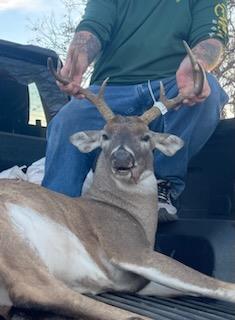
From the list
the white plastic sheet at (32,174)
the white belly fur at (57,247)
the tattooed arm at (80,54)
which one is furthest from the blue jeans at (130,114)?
the white belly fur at (57,247)

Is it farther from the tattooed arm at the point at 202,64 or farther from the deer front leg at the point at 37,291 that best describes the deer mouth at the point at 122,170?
the deer front leg at the point at 37,291

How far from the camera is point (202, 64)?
4.38m

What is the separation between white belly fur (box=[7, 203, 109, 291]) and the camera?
10.3 ft

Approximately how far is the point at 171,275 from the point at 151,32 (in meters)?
1.77

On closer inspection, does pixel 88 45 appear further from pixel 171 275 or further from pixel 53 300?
pixel 53 300

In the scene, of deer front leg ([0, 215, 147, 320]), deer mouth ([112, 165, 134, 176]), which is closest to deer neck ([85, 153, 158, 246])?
deer mouth ([112, 165, 134, 176])

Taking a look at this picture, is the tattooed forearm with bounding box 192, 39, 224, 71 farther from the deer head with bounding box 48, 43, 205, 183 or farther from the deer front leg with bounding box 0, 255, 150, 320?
the deer front leg with bounding box 0, 255, 150, 320

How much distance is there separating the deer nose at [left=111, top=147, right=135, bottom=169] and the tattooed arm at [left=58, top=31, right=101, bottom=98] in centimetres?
63

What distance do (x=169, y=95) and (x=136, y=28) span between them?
1.76 feet

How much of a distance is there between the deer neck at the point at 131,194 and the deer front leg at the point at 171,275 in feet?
2.07

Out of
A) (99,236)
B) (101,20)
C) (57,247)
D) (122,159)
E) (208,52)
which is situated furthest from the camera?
(101,20)

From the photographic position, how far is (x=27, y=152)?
4.89 meters

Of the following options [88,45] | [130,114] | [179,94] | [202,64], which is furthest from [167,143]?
[88,45]

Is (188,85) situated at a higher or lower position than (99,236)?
higher
